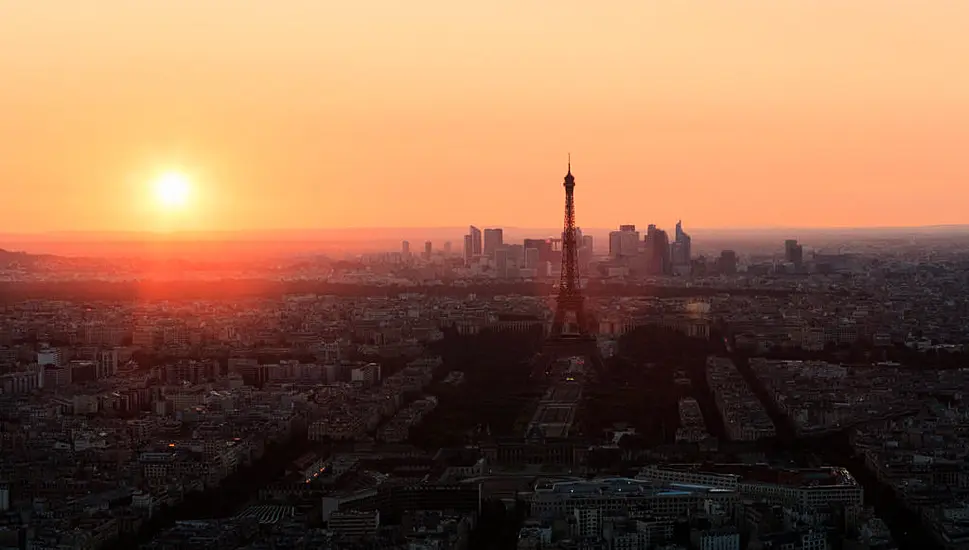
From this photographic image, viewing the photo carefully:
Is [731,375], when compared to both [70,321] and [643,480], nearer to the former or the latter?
[643,480]

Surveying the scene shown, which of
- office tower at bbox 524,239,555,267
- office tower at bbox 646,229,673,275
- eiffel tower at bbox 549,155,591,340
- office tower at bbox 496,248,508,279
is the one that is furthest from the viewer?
office tower at bbox 524,239,555,267

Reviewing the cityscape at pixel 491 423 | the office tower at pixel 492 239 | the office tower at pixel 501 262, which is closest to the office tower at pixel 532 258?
the office tower at pixel 501 262

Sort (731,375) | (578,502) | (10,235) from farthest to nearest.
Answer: (10,235) → (731,375) → (578,502)

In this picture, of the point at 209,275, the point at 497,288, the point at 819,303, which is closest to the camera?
the point at 819,303

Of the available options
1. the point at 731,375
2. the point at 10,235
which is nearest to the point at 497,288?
the point at 731,375

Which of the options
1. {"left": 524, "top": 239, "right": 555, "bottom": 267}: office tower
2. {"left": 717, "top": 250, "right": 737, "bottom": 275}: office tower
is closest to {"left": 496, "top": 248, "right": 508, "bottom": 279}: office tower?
{"left": 524, "top": 239, "right": 555, "bottom": 267}: office tower

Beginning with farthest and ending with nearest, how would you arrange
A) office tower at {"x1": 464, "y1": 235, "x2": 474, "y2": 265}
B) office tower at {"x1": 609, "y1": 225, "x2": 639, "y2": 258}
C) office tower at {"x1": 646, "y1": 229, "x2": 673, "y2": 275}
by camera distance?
office tower at {"x1": 464, "y1": 235, "x2": 474, "y2": 265} < office tower at {"x1": 609, "y1": 225, "x2": 639, "y2": 258} < office tower at {"x1": 646, "y1": 229, "x2": 673, "y2": 275}

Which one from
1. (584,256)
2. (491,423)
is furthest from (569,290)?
(584,256)

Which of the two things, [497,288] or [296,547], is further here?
[497,288]

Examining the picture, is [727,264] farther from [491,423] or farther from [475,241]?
[491,423]

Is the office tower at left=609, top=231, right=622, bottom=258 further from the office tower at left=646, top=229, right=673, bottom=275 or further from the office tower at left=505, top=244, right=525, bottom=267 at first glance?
the office tower at left=505, top=244, right=525, bottom=267

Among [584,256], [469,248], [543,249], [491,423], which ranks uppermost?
[543,249]
